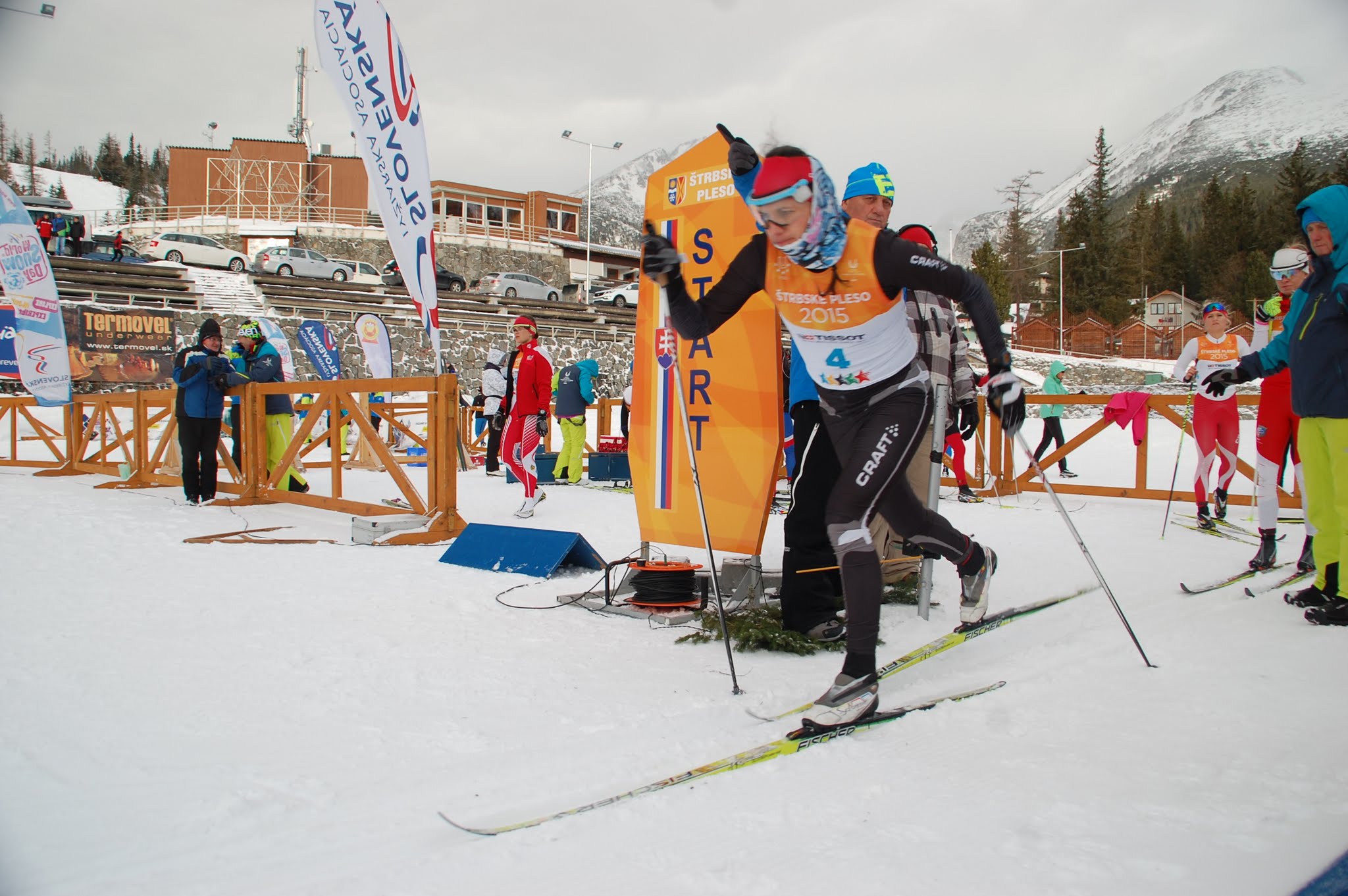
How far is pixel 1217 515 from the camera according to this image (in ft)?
24.5

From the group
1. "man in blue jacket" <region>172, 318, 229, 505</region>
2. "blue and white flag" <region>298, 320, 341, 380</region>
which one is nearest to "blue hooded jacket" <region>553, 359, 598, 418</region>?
"man in blue jacket" <region>172, 318, 229, 505</region>

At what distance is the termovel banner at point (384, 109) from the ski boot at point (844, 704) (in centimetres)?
518

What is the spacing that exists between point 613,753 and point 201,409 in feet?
25.8

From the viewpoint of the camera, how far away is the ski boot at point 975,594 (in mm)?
3533

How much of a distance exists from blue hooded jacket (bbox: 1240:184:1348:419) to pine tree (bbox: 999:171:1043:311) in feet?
264

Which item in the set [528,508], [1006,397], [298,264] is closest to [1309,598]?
[1006,397]

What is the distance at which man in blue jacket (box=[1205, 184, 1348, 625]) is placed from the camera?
148 inches

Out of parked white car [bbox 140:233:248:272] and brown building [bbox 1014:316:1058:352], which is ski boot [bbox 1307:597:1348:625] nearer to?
parked white car [bbox 140:233:248:272]

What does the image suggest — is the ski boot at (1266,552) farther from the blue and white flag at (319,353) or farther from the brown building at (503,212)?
the brown building at (503,212)

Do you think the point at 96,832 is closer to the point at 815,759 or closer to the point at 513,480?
the point at 815,759

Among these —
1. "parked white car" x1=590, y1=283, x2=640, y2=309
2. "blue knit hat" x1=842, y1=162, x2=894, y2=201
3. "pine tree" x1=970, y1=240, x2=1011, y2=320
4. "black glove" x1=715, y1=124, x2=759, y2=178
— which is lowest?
"black glove" x1=715, y1=124, x2=759, y2=178

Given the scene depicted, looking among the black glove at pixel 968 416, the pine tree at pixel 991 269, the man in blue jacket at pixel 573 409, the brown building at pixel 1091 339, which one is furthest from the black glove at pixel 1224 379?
the pine tree at pixel 991 269

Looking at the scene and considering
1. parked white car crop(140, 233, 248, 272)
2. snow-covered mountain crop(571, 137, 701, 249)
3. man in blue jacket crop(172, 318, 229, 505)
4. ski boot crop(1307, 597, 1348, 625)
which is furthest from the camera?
snow-covered mountain crop(571, 137, 701, 249)

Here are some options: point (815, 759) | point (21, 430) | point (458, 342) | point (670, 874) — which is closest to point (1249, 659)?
point (815, 759)
